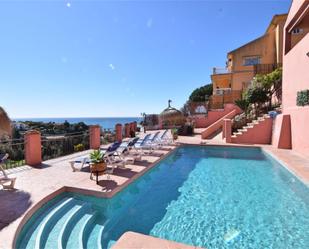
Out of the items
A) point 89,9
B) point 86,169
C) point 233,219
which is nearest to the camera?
point 233,219

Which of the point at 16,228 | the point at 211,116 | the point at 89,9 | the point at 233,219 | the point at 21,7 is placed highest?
the point at 89,9

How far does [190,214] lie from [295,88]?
971cm

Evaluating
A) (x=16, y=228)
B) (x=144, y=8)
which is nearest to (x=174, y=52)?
(x=144, y=8)

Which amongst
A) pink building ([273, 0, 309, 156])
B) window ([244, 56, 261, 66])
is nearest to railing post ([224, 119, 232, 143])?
pink building ([273, 0, 309, 156])

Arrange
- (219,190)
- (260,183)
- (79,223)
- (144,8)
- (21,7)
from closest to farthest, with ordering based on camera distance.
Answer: (79,223), (219,190), (260,183), (21,7), (144,8)

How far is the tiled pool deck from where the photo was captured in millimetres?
3035

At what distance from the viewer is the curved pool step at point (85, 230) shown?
3454mm

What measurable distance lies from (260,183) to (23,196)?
6.97m

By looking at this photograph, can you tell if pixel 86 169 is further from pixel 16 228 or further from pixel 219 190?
Answer: pixel 219 190

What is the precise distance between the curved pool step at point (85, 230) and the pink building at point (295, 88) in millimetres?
9433

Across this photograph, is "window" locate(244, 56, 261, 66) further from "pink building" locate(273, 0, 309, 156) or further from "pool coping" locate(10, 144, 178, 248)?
"pool coping" locate(10, 144, 178, 248)

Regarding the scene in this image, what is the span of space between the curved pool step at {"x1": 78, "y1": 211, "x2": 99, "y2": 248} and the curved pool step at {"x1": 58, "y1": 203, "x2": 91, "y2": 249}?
0.23 m

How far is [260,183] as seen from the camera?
656cm

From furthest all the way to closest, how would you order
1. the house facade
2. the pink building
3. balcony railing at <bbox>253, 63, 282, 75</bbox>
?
the house facade, balcony railing at <bbox>253, 63, 282, 75</bbox>, the pink building
